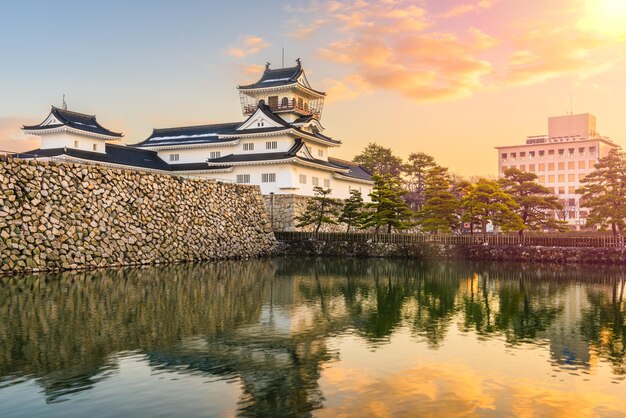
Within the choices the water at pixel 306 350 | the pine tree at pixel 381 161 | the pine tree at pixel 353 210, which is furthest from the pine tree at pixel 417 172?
the water at pixel 306 350

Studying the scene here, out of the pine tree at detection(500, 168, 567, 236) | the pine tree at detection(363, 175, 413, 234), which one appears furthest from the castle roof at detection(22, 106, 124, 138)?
the pine tree at detection(500, 168, 567, 236)

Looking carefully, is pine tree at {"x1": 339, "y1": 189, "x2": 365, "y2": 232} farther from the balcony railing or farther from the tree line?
the balcony railing

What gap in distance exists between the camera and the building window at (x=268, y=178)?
42.3 m

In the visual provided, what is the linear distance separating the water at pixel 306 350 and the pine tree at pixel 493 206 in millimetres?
13323

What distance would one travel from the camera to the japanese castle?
40.8 m

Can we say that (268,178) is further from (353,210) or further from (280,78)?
(280,78)

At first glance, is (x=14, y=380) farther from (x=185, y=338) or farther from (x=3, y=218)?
(x=3, y=218)

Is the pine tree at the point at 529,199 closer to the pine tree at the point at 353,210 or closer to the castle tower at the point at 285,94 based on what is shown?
the pine tree at the point at 353,210

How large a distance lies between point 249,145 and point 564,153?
77444 millimetres

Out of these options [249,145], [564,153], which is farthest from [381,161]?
[564,153]

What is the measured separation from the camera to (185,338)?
1164 cm

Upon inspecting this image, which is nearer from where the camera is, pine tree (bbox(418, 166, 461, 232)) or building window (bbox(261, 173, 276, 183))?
pine tree (bbox(418, 166, 461, 232))

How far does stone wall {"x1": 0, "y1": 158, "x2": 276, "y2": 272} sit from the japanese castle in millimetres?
6319

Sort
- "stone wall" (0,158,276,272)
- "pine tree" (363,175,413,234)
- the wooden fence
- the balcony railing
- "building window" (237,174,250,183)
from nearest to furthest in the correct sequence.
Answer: "stone wall" (0,158,276,272) → the wooden fence → "pine tree" (363,175,413,234) → "building window" (237,174,250,183) → the balcony railing
